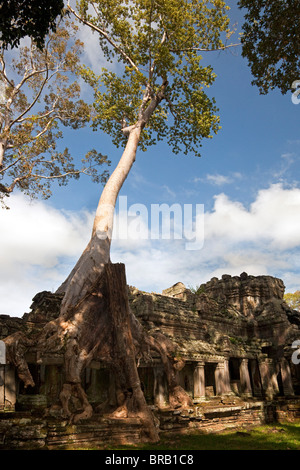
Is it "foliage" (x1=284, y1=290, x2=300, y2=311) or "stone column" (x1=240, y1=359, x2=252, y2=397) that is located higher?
"foliage" (x1=284, y1=290, x2=300, y2=311)

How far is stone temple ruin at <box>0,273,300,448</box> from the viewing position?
874cm

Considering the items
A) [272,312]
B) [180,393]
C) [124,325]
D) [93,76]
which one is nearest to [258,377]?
[272,312]

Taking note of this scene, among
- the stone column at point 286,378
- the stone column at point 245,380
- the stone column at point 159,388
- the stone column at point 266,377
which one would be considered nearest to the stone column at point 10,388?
the stone column at point 159,388

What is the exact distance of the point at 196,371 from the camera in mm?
13422

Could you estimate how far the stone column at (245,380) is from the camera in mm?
16047

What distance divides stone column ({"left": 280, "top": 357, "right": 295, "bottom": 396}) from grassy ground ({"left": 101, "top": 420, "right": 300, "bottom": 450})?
5.08 meters

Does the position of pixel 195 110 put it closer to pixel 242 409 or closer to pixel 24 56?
pixel 24 56

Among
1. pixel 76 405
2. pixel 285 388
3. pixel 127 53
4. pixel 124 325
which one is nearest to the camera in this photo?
pixel 76 405

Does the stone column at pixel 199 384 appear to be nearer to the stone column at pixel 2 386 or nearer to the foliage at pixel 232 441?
the foliage at pixel 232 441

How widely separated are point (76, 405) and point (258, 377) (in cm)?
1128

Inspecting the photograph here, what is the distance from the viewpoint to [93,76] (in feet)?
69.4

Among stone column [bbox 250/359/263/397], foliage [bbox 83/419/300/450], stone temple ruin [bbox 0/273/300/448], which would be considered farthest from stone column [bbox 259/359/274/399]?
foliage [bbox 83/419/300/450]

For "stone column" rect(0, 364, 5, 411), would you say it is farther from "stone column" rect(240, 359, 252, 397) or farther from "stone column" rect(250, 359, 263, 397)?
"stone column" rect(250, 359, 263, 397)

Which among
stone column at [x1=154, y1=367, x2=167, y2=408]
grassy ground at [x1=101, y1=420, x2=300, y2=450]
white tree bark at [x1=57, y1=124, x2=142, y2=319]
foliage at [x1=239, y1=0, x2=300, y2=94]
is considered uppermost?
foliage at [x1=239, y1=0, x2=300, y2=94]
